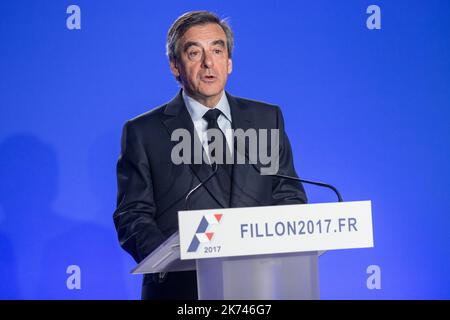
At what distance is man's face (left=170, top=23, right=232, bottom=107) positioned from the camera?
352cm

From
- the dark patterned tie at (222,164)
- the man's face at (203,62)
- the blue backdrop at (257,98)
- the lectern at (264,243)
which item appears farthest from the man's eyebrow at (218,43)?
the lectern at (264,243)

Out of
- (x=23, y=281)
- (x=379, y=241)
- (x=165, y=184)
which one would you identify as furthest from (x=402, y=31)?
(x=23, y=281)

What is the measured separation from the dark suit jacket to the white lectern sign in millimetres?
870

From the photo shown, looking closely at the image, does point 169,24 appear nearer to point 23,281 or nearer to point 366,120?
point 366,120

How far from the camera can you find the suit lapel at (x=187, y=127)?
330 centimetres

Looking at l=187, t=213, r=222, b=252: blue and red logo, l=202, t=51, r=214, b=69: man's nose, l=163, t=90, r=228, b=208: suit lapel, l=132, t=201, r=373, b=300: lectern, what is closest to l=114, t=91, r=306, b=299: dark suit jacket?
l=163, t=90, r=228, b=208: suit lapel

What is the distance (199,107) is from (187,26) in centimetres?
42

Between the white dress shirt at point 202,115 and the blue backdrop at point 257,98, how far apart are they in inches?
7.9

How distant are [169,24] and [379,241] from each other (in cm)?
161

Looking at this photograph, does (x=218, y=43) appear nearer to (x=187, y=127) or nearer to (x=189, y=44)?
(x=189, y=44)

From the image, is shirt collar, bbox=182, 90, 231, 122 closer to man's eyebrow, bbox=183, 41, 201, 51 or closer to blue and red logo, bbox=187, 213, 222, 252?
man's eyebrow, bbox=183, 41, 201, 51

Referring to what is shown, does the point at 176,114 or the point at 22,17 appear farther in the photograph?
the point at 22,17

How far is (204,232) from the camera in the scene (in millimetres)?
2195
